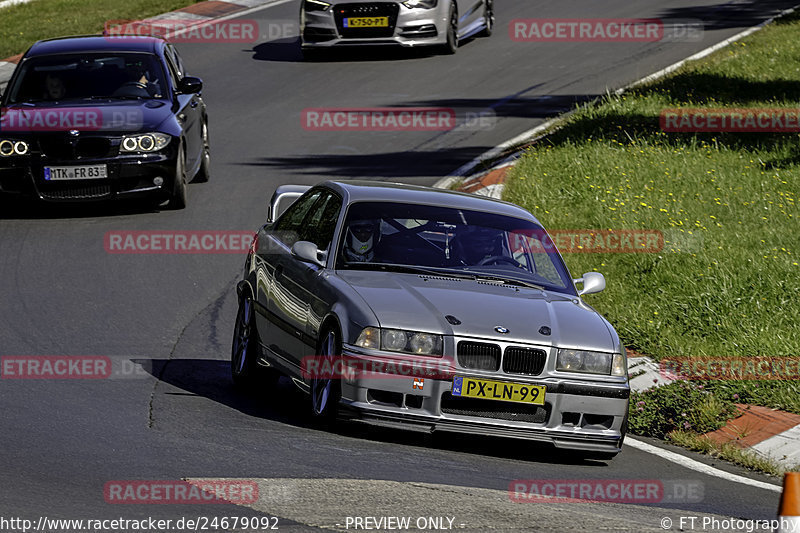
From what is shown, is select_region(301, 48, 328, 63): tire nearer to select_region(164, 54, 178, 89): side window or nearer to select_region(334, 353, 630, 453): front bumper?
select_region(164, 54, 178, 89): side window

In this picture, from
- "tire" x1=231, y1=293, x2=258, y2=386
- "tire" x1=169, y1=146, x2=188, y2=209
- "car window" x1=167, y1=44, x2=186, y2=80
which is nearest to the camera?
"tire" x1=231, y1=293, x2=258, y2=386

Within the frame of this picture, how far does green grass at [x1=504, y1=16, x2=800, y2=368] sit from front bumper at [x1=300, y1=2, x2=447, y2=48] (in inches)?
182

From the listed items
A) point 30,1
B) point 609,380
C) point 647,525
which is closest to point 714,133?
point 609,380

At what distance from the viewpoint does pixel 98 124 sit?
15547 millimetres

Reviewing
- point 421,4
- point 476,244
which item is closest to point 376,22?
point 421,4

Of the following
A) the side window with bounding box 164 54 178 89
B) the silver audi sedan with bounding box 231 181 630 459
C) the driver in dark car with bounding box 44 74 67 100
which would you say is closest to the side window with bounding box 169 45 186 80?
the side window with bounding box 164 54 178 89

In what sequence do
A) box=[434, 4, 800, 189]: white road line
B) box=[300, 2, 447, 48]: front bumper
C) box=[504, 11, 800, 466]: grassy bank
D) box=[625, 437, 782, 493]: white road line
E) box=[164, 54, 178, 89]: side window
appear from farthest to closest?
box=[300, 2, 447, 48]: front bumper → box=[434, 4, 800, 189]: white road line → box=[164, 54, 178, 89]: side window → box=[504, 11, 800, 466]: grassy bank → box=[625, 437, 782, 493]: white road line

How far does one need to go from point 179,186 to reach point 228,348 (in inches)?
192

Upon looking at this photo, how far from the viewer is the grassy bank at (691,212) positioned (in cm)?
1115

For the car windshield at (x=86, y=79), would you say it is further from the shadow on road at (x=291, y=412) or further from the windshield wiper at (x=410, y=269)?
the windshield wiper at (x=410, y=269)

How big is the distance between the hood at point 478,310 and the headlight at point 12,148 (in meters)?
7.37

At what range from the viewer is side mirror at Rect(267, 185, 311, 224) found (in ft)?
37.0

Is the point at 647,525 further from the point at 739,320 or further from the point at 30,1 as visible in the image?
the point at 30,1

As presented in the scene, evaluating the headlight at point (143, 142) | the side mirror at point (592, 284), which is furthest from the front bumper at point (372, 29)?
the side mirror at point (592, 284)
